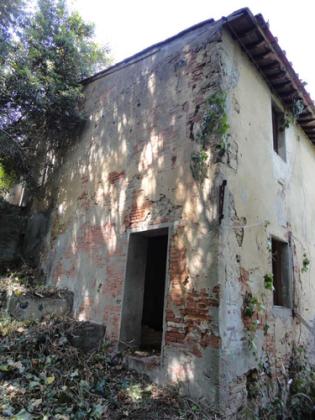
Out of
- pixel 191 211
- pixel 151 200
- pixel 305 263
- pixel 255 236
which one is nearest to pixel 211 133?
pixel 191 211

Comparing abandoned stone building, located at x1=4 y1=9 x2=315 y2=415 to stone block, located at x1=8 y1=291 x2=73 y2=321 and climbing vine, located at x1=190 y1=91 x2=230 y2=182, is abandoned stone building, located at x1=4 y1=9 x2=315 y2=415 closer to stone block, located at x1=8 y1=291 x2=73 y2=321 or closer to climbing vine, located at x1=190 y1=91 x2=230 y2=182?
climbing vine, located at x1=190 y1=91 x2=230 y2=182

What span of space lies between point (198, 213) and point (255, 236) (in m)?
1.19

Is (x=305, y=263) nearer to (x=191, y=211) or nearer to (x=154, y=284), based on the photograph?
(x=154, y=284)

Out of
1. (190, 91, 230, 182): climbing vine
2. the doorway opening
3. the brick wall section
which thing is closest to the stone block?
the doorway opening

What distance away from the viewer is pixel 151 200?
5.12 m

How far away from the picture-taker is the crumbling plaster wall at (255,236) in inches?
161

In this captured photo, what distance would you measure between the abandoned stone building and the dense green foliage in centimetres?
85

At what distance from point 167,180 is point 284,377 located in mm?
3841

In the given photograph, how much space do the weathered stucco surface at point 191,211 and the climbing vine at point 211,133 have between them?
0.41 ft

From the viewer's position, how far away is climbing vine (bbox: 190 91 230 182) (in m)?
4.53

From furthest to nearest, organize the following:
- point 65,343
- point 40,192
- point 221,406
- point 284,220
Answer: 1. point 40,192
2. point 284,220
3. point 65,343
4. point 221,406

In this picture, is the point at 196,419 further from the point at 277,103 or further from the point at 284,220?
the point at 277,103

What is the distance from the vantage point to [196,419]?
3.45 meters

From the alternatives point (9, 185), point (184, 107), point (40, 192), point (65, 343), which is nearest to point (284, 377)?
point (65, 343)
